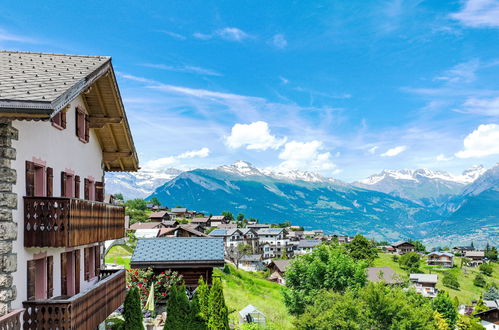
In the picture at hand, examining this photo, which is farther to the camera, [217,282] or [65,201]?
[217,282]

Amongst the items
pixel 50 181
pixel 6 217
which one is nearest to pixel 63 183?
pixel 50 181

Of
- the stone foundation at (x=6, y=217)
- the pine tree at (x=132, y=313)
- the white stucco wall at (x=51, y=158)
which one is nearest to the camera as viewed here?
the stone foundation at (x=6, y=217)

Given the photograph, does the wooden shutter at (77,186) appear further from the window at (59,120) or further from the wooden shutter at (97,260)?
the wooden shutter at (97,260)

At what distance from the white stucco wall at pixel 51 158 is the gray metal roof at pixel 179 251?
842cm

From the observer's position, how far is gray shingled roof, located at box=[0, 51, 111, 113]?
931 cm

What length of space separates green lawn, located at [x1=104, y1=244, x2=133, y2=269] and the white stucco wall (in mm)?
36920

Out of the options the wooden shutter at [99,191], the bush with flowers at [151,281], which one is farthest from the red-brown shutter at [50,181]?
the bush with flowers at [151,281]

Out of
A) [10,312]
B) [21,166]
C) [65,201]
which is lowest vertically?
[10,312]

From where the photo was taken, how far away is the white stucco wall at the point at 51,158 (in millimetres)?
11172

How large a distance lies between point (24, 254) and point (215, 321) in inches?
538

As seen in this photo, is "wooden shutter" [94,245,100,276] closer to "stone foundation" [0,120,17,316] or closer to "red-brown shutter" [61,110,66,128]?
"red-brown shutter" [61,110,66,128]

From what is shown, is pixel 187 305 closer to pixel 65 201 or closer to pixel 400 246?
pixel 65 201

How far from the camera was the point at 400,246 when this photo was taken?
192250 millimetres

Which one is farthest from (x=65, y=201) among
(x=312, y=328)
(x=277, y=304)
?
(x=277, y=304)
